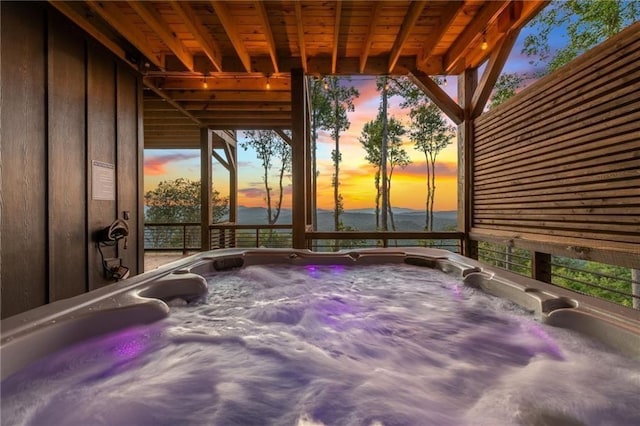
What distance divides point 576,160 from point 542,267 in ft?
3.02

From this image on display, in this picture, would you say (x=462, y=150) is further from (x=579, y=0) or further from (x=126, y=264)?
(x=126, y=264)

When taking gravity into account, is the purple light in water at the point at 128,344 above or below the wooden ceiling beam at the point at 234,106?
below

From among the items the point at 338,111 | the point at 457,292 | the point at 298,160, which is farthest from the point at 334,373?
the point at 338,111

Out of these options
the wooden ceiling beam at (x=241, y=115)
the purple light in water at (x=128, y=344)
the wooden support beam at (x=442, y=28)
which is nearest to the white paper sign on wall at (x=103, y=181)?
the purple light in water at (x=128, y=344)

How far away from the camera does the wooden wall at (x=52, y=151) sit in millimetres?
1639

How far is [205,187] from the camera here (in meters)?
5.08

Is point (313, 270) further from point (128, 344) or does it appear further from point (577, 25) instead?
point (577, 25)

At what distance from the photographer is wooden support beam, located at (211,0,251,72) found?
2234 mm

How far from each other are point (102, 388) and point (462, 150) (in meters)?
3.65

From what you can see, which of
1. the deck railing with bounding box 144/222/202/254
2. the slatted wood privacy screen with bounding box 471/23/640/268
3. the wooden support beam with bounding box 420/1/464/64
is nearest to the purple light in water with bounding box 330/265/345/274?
the slatted wood privacy screen with bounding box 471/23/640/268

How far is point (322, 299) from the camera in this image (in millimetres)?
1712

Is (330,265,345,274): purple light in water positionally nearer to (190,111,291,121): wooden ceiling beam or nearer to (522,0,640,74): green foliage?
(190,111,291,121): wooden ceiling beam

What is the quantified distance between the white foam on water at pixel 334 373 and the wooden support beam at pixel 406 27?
6.96 ft

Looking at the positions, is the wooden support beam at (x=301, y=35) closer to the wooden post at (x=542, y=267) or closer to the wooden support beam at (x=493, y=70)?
the wooden support beam at (x=493, y=70)
